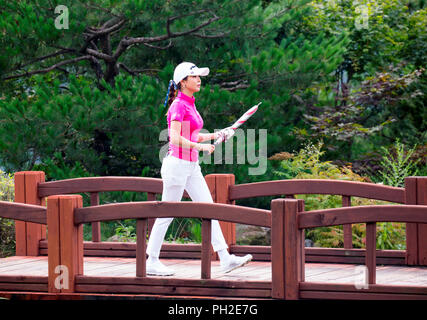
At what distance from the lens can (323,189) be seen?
7086mm

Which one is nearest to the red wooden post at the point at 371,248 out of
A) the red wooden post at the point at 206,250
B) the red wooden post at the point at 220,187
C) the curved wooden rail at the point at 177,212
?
the curved wooden rail at the point at 177,212

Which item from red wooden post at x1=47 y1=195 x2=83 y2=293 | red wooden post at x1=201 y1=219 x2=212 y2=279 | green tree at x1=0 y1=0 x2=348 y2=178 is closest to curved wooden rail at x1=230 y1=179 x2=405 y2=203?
red wooden post at x1=201 y1=219 x2=212 y2=279

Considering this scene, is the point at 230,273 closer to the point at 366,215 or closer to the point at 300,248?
the point at 300,248

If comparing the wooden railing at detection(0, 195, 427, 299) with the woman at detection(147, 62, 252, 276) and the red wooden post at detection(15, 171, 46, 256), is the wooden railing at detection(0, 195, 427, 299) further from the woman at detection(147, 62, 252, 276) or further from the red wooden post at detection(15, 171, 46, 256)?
the red wooden post at detection(15, 171, 46, 256)

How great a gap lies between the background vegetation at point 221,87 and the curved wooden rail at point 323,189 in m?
2.37

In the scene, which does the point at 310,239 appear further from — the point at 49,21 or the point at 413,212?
the point at 413,212

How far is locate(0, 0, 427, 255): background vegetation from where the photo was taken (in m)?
11.1

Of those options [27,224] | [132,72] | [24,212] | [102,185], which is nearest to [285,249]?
[24,212]

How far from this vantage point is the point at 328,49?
490 inches

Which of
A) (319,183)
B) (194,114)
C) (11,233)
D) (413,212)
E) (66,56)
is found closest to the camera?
(413,212)

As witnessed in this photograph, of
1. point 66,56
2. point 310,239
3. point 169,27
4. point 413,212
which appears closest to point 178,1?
point 169,27

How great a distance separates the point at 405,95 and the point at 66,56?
244 inches

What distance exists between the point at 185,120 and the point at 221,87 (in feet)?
22.9

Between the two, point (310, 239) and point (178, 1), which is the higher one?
point (178, 1)
